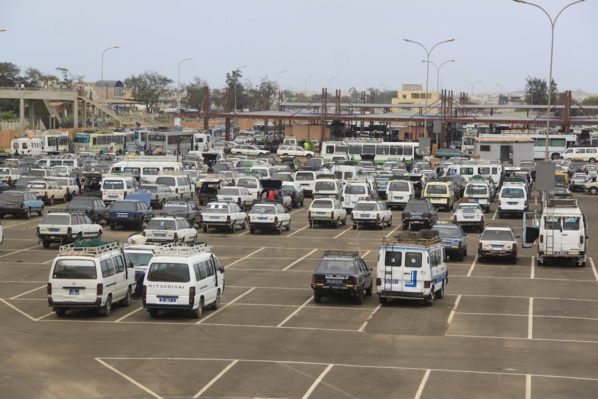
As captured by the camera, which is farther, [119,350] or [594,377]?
[119,350]

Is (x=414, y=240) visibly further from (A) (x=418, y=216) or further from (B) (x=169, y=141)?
(B) (x=169, y=141)

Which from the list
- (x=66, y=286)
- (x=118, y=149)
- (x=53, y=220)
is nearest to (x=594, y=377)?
(x=66, y=286)

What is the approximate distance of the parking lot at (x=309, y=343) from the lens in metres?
20.3

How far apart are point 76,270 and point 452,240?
57.5ft

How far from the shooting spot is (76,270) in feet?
Result: 90.1

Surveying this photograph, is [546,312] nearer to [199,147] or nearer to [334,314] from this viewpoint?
[334,314]

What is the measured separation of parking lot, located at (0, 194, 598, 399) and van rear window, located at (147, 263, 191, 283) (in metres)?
1.06

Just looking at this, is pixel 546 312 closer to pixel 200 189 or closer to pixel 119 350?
pixel 119 350

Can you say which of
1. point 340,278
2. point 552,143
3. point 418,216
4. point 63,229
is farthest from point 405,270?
point 552,143

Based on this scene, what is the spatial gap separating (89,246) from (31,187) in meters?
33.0

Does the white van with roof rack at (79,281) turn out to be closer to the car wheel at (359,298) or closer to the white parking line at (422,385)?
the car wheel at (359,298)

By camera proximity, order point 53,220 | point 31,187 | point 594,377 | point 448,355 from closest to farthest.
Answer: point 594,377 < point 448,355 < point 53,220 < point 31,187

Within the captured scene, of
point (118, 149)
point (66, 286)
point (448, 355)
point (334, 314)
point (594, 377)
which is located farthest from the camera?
point (118, 149)

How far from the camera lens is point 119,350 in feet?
77.6
